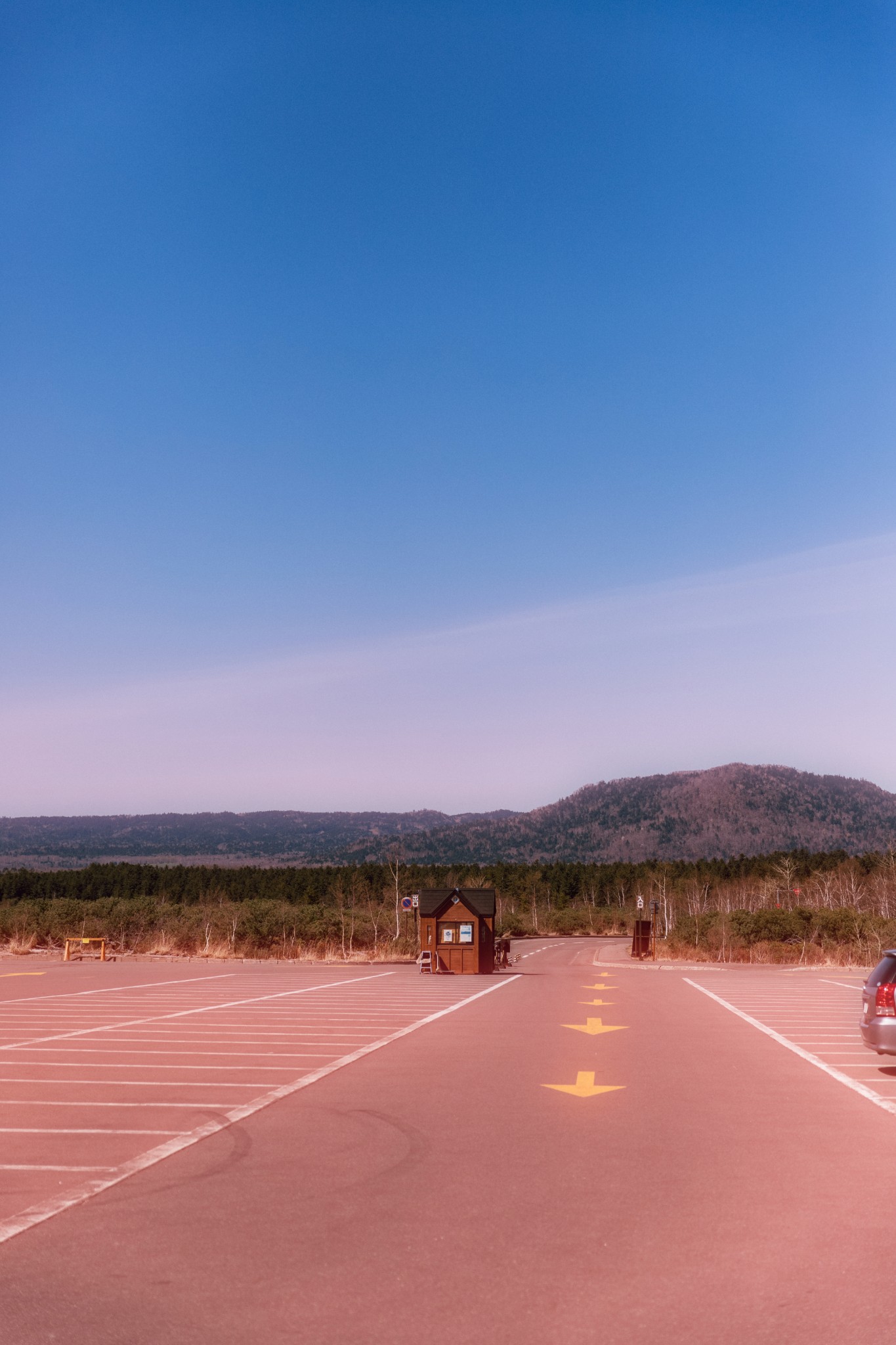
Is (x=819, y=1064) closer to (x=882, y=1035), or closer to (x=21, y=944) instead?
(x=882, y=1035)

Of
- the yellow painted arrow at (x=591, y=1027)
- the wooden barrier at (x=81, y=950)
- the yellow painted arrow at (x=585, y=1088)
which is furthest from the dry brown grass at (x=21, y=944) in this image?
the yellow painted arrow at (x=585, y=1088)

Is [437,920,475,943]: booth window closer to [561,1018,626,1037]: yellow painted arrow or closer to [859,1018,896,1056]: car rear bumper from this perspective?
[561,1018,626,1037]: yellow painted arrow

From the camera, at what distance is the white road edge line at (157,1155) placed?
248 inches

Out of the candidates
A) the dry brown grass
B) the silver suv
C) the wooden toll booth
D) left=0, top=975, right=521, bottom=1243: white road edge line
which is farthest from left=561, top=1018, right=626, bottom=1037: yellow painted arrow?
the dry brown grass

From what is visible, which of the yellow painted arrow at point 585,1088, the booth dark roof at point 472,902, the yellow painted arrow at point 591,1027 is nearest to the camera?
the yellow painted arrow at point 585,1088

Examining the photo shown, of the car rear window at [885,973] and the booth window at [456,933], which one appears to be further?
the booth window at [456,933]

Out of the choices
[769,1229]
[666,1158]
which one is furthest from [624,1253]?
[666,1158]

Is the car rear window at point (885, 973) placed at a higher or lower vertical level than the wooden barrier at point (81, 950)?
higher

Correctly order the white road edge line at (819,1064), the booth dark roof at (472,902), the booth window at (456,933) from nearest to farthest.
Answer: the white road edge line at (819,1064) → the booth window at (456,933) → the booth dark roof at (472,902)

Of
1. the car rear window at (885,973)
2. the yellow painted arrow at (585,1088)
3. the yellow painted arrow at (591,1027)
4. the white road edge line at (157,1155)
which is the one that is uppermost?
the car rear window at (885,973)

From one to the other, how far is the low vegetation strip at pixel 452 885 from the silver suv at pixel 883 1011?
3061 cm

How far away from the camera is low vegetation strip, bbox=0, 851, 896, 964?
49.6 metres

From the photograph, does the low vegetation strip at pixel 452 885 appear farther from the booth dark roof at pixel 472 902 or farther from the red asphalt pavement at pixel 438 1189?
the red asphalt pavement at pixel 438 1189

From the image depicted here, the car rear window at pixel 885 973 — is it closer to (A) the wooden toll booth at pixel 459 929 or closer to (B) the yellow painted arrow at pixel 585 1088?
(B) the yellow painted arrow at pixel 585 1088
